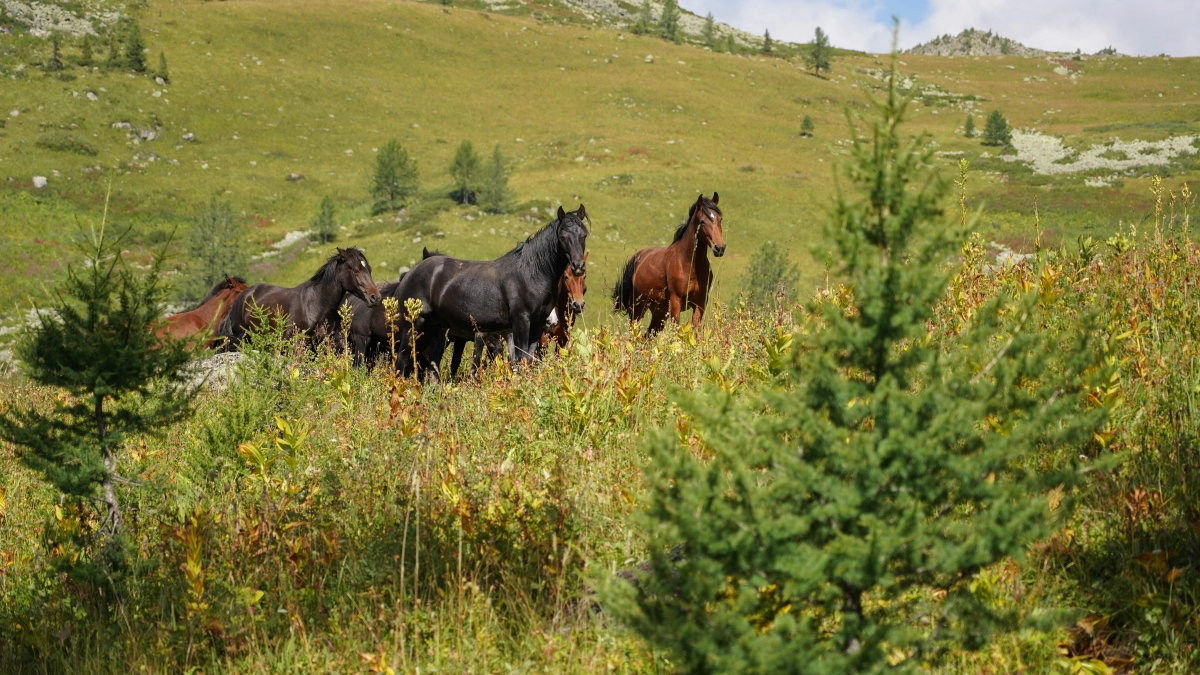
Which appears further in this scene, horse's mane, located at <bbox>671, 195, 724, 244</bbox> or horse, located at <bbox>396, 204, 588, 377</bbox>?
horse's mane, located at <bbox>671, 195, 724, 244</bbox>

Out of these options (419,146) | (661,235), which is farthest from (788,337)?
(419,146)

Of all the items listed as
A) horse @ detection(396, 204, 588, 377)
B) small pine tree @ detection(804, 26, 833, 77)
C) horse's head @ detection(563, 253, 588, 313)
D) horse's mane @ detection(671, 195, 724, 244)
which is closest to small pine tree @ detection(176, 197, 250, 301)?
horse @ detection(396, 204, 588, 377)

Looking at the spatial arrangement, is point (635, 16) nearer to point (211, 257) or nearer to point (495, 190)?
point (495, 190)

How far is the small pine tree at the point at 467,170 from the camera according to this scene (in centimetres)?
4612

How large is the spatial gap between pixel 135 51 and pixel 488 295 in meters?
65.5

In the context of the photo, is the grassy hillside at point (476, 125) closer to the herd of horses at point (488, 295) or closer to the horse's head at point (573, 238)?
the herd of horses at point (488, 295)

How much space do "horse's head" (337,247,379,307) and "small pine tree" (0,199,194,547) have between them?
7.24 metres

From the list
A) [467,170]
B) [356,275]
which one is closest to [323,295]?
[356,275]

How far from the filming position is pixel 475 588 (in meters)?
3.20

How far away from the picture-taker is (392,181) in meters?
49.6

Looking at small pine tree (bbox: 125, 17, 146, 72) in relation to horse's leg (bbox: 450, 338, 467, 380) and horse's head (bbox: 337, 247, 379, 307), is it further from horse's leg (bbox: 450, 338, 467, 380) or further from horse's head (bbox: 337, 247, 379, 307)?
horse's head (bbox: 337, 247, 379, 307)

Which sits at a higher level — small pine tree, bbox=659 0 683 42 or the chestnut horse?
small pine tree, bbox=659 0 683 42

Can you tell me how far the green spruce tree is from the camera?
1999mm

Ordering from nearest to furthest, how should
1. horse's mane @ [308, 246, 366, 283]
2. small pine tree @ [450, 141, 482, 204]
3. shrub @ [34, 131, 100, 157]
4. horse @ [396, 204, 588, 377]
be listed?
1. horse @ [396, 204, 588, 377]
2. horse's mane @ [308, 246, 366, 283]
3. small pine tree @ [450, 141, 482, 204]
4. shrub @ [34, 131, 100, 157]
